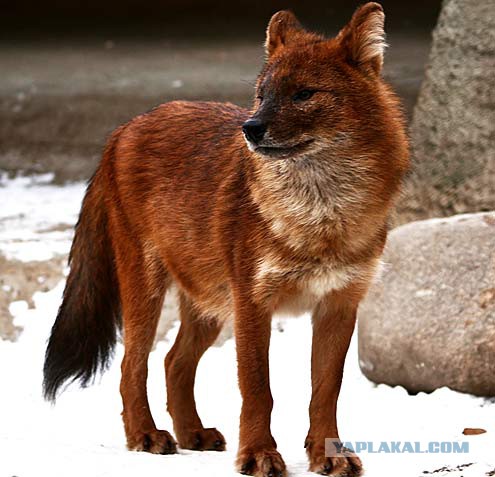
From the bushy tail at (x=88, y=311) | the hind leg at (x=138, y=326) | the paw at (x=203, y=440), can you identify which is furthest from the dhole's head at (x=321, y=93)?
the paw at (x=203, y=440)

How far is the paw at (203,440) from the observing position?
5.49 meters

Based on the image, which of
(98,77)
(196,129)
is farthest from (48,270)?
(98,77)

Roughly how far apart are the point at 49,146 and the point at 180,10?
3177 mm

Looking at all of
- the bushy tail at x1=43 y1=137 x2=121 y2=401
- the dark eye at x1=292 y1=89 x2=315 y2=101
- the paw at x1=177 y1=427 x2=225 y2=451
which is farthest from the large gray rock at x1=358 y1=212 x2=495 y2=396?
the dark eye at x1=292 y1=89 x2=315 y2=101

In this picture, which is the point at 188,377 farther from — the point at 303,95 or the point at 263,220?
the point at 303,95

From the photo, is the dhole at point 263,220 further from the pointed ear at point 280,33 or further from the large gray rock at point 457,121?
the large gray rock at point 457,121

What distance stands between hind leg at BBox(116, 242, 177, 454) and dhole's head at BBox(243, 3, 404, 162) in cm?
109

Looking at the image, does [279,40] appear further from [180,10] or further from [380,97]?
[180,10]

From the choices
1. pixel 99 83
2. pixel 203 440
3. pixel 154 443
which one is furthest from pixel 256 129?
pixel 99 83

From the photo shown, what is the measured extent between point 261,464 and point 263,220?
37.2 inches

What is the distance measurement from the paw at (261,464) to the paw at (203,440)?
869mm

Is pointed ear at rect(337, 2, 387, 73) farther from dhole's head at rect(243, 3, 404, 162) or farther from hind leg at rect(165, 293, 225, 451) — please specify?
hind leg at rect(165, 293, 225, 451)

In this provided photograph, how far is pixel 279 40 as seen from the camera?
→ 4879 mm

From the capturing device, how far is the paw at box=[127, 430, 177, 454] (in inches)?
206
